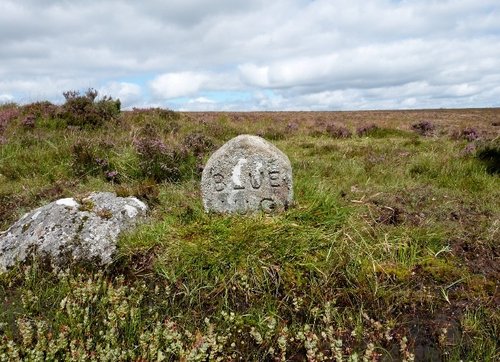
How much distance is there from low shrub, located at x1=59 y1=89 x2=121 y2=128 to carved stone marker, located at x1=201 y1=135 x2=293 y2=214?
337 inches

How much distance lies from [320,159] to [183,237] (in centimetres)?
592

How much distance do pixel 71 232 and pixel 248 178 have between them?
2248mm

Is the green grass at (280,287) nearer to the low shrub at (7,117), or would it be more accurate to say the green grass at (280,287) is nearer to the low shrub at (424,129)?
the low shrub at (7,117)

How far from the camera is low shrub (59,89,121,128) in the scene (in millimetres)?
12945

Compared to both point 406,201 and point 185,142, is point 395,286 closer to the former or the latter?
point 406,201

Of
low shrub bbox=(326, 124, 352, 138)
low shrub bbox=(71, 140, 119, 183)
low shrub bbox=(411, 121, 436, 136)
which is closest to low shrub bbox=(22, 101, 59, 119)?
low shrub bbox=(71, 140, 119, 183)

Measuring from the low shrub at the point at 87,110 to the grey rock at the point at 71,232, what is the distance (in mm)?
7960

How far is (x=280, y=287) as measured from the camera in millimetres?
4246

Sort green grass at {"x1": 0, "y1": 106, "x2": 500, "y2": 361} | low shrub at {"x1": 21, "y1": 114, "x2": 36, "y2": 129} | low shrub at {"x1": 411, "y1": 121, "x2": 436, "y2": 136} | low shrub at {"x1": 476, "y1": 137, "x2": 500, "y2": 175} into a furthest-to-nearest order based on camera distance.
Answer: low shrub at {"x1": 411, "y1": 121, "x2": 436, "y2": 136}, low shrub at {"x1": 21, "y1": 114, "x2": 36, "y2": 129}, low shrub at {"x1": 476, "y1": 137, "x2": 500, "y2": 175}, green grass at {"x1": 0, "y1": 106, "x2": 500, "y2": 361}

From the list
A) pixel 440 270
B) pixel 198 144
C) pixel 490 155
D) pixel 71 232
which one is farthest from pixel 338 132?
pixel 71 232

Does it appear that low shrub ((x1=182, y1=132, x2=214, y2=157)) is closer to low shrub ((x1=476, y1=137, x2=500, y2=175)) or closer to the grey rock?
the grey rock

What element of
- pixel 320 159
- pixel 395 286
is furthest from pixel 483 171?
pixel 395 286

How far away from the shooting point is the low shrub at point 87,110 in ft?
42.5

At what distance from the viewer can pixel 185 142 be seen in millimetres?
10281
